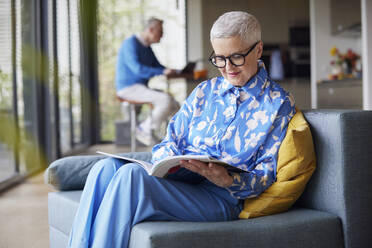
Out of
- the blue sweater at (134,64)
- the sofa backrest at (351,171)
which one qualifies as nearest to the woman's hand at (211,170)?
the sofa backrest at (351,171)

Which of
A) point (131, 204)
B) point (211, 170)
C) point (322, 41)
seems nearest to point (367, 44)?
point (322, 41)

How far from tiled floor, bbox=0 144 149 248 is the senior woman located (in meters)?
1.08

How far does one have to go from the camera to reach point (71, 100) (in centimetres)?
667

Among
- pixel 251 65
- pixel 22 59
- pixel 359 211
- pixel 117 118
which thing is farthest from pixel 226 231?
pixel 117 118

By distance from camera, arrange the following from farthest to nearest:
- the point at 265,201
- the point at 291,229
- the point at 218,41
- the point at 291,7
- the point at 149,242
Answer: the point at 291,7 < the point at 218,41 < the point at 265,201 < the point at 291,229 < the point at 149,242

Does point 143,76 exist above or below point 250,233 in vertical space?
above

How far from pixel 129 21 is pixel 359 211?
272 inches

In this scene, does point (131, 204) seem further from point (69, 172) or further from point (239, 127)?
point (69, 172)

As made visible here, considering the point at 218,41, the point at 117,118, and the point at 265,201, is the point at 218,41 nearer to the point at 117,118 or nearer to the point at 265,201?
the point at 265,201

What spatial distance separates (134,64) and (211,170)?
357 centimetres

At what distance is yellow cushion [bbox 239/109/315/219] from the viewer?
59.6 inches

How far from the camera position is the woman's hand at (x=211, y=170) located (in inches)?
56.3

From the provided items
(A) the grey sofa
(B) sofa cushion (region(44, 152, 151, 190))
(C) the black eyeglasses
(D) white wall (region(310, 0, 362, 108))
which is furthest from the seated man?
(A) the grey sofa

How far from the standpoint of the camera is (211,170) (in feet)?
4.75
